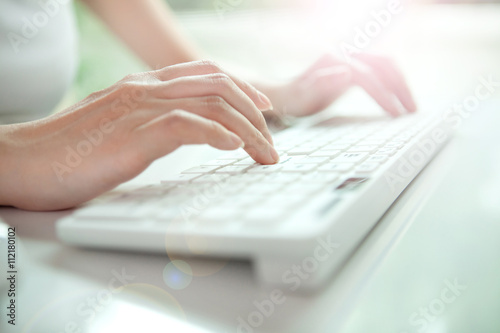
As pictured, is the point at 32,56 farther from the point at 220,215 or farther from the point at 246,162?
the point at 220,215

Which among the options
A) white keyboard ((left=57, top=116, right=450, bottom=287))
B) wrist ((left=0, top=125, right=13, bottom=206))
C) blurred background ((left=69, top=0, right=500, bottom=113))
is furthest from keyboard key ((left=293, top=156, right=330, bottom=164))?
blurred background ((left=69, top=0, right=500, bottom=113))

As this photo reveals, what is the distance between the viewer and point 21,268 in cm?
32

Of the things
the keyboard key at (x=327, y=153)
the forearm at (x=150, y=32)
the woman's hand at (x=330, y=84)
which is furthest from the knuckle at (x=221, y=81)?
the forearm at (x=150, y=32)

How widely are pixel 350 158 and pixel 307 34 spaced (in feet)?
3.81

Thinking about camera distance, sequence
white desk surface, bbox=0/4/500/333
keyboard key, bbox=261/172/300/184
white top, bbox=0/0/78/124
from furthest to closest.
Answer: white top, bbox=0/0/78/124
keyboard key, bbox=261/172/300/184
white desk surface, bbox=0/4/500/333

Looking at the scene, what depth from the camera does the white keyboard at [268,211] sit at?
0.86ft

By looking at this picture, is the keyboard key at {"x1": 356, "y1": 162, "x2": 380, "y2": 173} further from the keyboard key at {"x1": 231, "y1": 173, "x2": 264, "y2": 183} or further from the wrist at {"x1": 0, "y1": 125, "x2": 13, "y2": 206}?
the wrist at {"x1": 0, "y1": 125, "x2": 13, "y2": 206}

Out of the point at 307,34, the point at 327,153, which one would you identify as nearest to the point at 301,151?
the point at 327,153

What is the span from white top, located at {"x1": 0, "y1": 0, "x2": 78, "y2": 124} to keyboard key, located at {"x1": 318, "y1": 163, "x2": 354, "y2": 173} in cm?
56

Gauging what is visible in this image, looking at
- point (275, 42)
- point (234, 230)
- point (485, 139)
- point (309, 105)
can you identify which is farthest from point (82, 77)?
point (234, 230)

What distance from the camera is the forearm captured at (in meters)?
0.95

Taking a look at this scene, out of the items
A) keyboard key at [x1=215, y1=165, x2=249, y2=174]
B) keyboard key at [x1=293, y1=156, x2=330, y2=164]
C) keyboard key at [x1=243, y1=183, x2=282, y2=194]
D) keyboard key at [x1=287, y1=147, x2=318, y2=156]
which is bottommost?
keyboard key at [x1=215, y1=165, x2=249, y2=174]

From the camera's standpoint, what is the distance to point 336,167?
379mm

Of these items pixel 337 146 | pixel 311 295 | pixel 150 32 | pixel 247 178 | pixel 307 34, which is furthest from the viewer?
pixel 307 34
